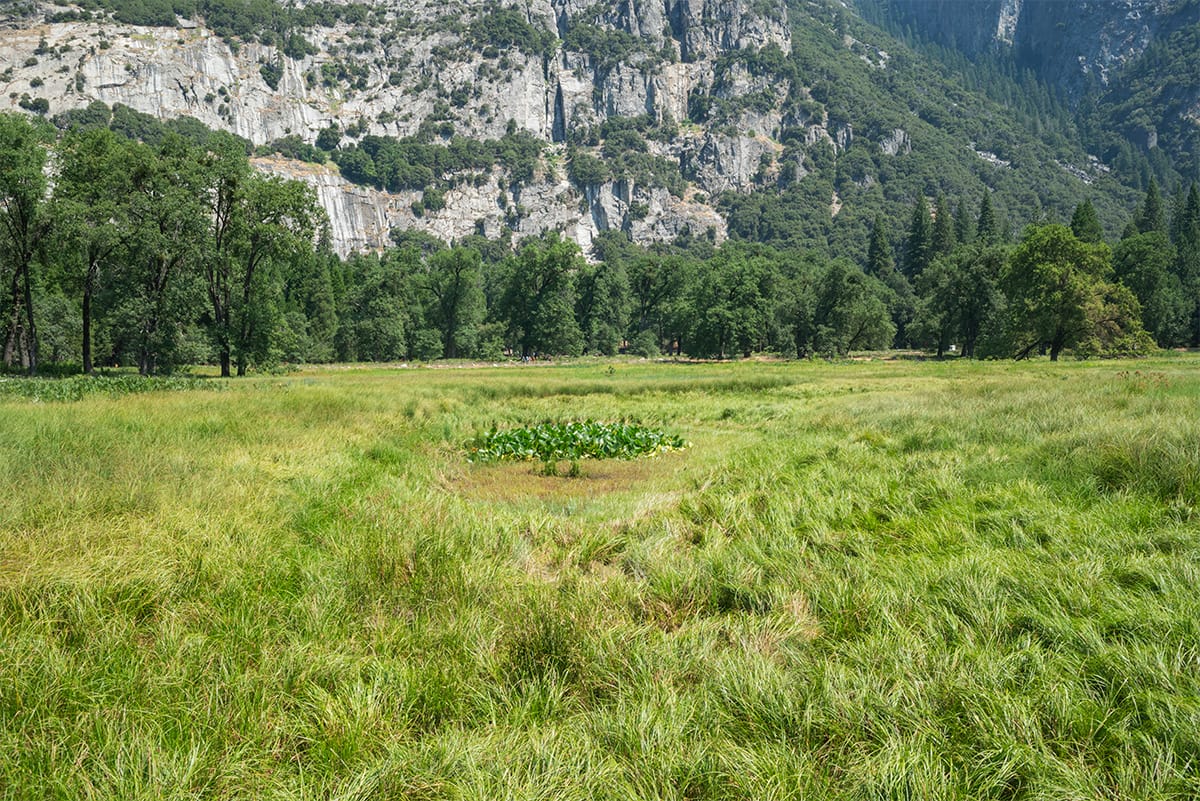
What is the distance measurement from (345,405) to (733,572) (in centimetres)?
1405

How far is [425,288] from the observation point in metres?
80.8

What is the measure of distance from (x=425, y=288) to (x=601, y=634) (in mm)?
83234

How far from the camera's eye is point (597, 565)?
565 cm

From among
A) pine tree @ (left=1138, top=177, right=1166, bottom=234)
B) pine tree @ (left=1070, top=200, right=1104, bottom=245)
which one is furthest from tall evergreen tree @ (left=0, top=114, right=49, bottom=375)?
pine tree @ (left=1138, top=177, right=1166, bottom=234)

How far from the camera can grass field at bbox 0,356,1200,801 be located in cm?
249

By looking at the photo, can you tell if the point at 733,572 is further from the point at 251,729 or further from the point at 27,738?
the point at 27,738

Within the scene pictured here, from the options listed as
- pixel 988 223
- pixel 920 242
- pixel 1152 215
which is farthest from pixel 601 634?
pixel 920 242

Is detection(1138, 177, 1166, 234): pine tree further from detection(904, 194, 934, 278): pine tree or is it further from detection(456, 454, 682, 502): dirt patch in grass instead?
detection(456, 454, 682, 502): dirt patch in grass

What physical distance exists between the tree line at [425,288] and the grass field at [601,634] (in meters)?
30.0

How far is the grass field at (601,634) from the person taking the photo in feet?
8.18

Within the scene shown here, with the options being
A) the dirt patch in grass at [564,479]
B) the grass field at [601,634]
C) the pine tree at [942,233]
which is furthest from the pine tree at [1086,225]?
the grass field at [601,634]

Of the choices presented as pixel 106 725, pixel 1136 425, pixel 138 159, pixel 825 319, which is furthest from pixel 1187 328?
pixel 138 159

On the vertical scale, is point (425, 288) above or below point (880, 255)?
below

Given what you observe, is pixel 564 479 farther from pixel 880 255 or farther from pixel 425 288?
pixel 880 255
